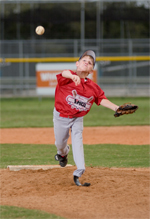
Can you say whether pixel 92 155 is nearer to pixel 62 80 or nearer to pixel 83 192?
pixel 83 192

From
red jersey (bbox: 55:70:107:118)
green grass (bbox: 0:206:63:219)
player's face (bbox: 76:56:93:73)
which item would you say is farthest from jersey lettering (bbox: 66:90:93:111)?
green grass (bbox: 0:206:63:219)

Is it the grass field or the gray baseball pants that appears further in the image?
the grass field

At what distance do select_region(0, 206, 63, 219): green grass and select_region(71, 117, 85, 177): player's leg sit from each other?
0.99m

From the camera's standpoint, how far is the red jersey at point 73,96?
194 inches

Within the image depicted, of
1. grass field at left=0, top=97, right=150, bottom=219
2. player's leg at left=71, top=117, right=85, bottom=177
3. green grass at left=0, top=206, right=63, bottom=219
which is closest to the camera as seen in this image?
green grass at left=0, top=206, right=63, bottom=219

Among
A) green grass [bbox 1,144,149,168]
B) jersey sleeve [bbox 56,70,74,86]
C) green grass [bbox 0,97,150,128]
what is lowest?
green grass [bbox 0,97,150,128]

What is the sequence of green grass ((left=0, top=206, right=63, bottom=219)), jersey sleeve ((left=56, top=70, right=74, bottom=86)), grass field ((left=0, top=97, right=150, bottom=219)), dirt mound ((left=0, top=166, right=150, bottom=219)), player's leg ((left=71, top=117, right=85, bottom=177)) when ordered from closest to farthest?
green grass ((left=0, top=206, right=63, bottom=219)) → dirt mound ((left=0, top=166, right=150, bottom=219)) → jersey sleeve ((left=56, top=70, right=74, bottom=86)) → player's leg ((left=71, top=117, right=85, bottom=177)) → grass field ((left=0, top=97, right=150, bottom=219))

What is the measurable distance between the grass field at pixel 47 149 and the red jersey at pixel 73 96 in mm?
1411

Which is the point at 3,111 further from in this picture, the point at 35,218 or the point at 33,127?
the point at 35,218

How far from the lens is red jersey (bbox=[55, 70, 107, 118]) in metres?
4.94

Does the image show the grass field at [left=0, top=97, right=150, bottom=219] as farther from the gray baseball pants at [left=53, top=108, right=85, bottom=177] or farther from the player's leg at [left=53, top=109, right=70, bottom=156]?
the player's leg at [left=53, top=109, right=70, bottom=156]

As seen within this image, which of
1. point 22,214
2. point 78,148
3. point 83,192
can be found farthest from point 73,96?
point 22,214

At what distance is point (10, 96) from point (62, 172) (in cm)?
1640

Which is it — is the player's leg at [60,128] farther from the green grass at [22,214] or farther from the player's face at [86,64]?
the green grass at [22,214]
